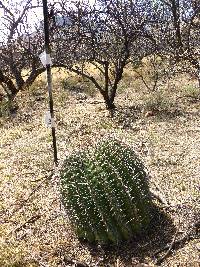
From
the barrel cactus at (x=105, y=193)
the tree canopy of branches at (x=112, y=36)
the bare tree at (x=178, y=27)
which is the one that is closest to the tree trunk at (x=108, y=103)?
the tree canopy of branches at (x=112, y=36)

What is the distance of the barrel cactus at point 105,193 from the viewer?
3.47 metres

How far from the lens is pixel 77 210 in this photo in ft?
11.7

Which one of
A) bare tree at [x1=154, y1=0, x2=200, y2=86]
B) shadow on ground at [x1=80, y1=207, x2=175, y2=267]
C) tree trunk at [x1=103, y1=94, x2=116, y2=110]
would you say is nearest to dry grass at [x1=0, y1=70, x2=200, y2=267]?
shadow on ground at [x1=80, y1=207, x2=175, y2=267]

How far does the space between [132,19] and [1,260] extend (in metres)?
6.79

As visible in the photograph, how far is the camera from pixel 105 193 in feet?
11.3

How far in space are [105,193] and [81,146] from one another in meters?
0.69

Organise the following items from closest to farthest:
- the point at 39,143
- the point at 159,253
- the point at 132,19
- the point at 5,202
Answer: the point at 159,253
the point at 5,202
the point at 39,143
the point at 132,19

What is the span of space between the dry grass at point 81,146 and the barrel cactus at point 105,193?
180 millimetres

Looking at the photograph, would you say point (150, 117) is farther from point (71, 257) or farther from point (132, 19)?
point (71, 257)

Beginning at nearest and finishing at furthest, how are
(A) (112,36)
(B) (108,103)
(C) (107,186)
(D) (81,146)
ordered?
1. (C) (107,186)
2. (D) (81,146)
3. (B) (108,103)
4. (A) (112,36)

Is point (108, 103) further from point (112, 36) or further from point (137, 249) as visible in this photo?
point (137, 249)

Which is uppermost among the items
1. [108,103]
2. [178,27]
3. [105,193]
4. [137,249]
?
[178,27]

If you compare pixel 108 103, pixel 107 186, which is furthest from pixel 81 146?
pixel 108 103

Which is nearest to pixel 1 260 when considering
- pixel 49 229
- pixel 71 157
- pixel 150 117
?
pixel 49 229
